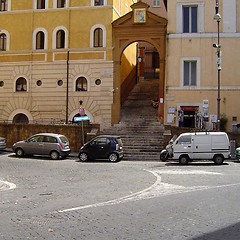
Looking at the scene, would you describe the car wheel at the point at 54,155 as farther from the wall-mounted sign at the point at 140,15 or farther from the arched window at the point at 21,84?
the wall-mounted sign at the point at 140,15

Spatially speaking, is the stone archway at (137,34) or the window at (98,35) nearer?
the stone archway at (137,34)

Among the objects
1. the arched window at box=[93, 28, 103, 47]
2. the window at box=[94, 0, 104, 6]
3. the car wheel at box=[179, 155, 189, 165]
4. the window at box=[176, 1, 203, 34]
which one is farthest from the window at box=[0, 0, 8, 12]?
the car wheel at box=[179, 155, 189, 165]

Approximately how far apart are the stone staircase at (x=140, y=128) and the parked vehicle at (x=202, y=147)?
10.9 ft

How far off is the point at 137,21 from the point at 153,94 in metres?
8.53

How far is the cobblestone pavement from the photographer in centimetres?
649

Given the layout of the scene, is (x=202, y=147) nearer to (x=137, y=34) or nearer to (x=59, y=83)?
(x=137, y=34)

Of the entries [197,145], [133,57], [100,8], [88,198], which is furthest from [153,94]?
[88,198]

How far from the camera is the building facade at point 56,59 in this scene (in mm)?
29984

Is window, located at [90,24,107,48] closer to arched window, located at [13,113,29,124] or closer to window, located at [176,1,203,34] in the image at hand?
window, located at [176,1,203,34]

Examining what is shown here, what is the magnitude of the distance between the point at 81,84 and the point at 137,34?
6.28m

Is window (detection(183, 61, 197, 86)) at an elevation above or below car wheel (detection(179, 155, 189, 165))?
above

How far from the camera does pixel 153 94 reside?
35625 millimetres

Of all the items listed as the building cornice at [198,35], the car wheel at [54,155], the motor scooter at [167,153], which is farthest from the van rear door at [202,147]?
the building cornice at [198,35]

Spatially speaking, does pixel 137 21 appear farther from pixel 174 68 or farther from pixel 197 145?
pixel 197 145
